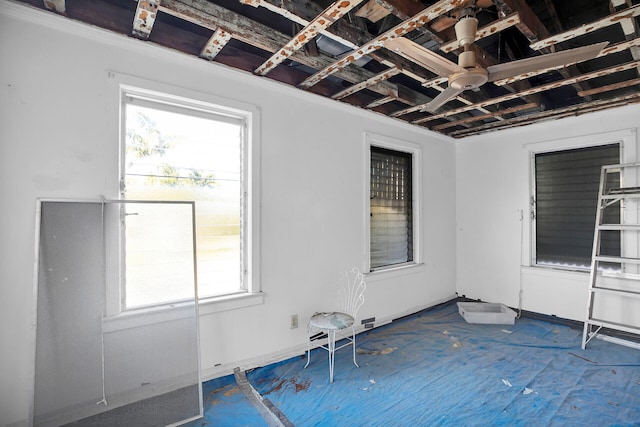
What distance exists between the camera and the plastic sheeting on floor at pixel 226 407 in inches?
77.4

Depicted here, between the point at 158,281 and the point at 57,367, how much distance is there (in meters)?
0.67

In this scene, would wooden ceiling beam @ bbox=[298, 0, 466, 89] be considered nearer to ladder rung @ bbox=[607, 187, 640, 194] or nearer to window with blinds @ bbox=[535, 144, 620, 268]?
ladder rung @ bbox=[607, 187, 640, 194]

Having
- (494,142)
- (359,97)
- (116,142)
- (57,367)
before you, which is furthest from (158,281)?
(494,142)

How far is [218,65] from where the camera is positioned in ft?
7.82

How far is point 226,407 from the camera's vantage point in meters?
2.10

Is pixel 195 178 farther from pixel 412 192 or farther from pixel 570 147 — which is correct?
pixel 570 147

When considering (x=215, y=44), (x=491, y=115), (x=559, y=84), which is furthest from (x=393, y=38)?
(x=491, y=115)

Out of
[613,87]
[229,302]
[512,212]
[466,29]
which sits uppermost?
[613,87]

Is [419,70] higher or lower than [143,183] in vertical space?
higher

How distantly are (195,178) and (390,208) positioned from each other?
94.7 inches

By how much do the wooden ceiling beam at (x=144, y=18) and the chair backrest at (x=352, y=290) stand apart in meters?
2.59

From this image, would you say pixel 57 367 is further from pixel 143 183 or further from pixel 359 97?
pixel 359 97

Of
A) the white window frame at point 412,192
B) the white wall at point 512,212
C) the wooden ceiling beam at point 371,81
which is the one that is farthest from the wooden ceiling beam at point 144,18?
the white wall at point 512,212

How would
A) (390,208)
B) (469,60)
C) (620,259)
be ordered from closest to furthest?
(469,60)
(620,259)
(390,208)
